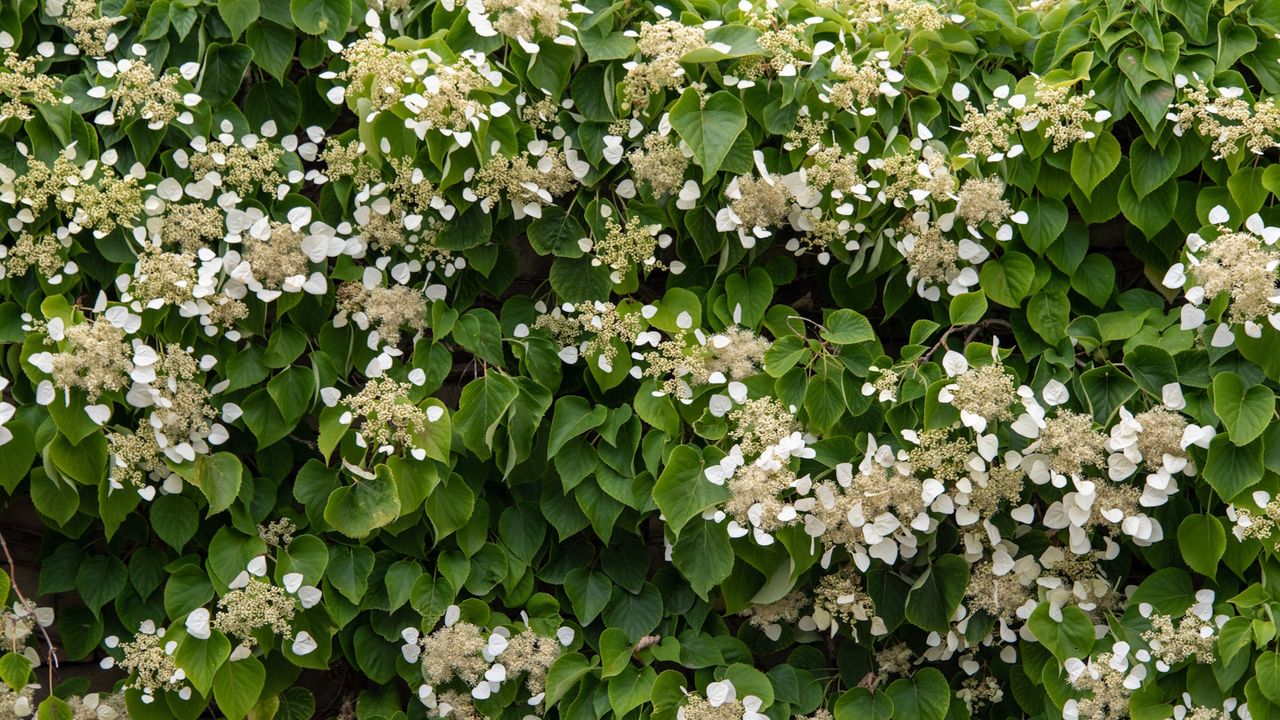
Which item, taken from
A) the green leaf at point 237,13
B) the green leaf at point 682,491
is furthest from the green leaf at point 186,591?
the green leaf at point 237,13

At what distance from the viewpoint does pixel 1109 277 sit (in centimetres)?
226

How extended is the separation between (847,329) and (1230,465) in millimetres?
728

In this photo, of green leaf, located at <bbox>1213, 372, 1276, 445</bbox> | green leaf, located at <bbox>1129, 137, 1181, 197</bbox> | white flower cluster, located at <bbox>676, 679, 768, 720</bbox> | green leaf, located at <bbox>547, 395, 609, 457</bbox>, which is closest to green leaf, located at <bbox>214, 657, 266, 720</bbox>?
green leaf, located at <bbox>547, 395, 609, 457</bbox>

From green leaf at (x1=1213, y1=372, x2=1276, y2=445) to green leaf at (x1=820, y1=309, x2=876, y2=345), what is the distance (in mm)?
621

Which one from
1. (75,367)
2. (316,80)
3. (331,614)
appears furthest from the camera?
(316,80)

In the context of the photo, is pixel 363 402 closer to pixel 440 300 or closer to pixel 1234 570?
pixel 440 300

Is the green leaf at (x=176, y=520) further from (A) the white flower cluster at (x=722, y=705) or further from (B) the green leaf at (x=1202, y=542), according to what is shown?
(B) the green leaf at (x=1202, y=542)

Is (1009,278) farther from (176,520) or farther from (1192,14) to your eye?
(176,520)

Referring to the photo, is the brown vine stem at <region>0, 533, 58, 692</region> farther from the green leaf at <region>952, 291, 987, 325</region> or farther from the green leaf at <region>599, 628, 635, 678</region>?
the green leaf at <region>952, 291, 987, 325</region>

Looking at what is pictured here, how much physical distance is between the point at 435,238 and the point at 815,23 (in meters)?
0.89

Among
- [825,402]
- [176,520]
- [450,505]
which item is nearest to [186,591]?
[176,520]

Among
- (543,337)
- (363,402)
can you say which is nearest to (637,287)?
(543,337)

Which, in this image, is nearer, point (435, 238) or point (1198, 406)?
point (1198, 406)

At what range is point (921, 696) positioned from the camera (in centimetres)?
222
